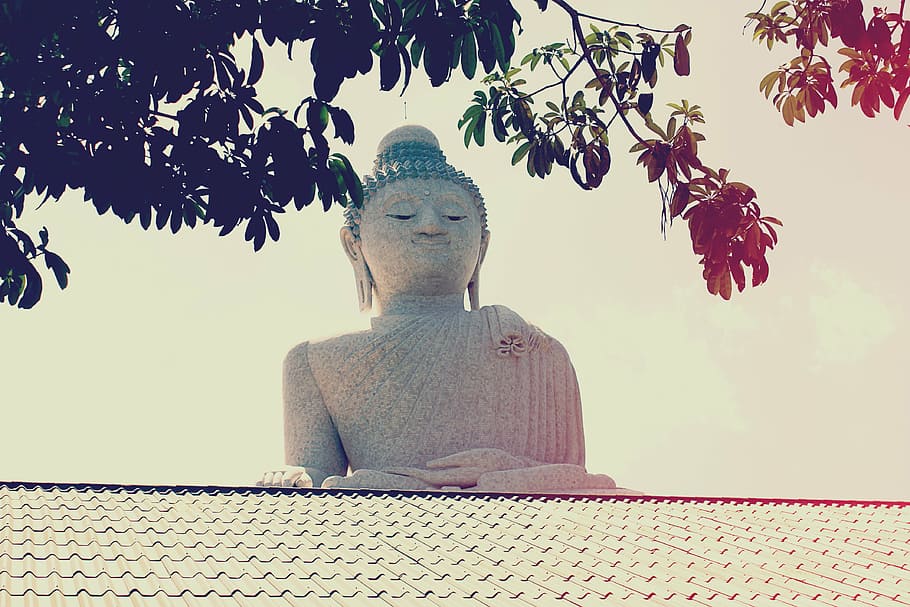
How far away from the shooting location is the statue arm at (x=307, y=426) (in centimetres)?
1142

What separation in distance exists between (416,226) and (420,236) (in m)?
0.09

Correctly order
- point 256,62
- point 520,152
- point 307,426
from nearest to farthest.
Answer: point 256,62, point 520,152, point 307,426

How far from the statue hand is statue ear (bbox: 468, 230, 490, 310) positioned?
2.25 m

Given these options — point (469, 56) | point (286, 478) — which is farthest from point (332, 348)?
point (469, 56)

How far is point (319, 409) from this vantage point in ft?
37.9

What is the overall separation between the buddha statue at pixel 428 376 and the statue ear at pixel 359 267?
0.05ft

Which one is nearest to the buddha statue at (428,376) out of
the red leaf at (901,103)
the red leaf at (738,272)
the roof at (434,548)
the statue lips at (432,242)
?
the statue lips at (432,242)

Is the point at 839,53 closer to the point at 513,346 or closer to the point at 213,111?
the point at 213,111

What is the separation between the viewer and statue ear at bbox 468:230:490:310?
40.4 ft

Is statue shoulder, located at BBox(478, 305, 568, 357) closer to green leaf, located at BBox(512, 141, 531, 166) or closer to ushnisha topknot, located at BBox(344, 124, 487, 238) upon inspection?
ushnisha topknot, located at BBox(344, 124, 487, 238)

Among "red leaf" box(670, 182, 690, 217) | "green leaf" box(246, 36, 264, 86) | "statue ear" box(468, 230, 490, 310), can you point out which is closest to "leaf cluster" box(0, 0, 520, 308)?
"green leaf" box(246, 36, 264, 86)

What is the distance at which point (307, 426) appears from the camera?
11.5 metres

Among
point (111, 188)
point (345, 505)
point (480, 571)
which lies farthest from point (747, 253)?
point (345, 505)

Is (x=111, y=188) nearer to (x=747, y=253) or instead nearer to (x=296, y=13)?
(x=296, y=13)
